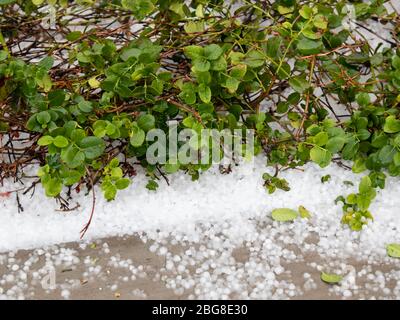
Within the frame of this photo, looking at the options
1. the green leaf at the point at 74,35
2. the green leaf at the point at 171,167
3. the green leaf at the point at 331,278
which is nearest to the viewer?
the green leaf at the point at 331,278

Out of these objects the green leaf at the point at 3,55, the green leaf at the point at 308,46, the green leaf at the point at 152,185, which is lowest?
the green leaf at the point at 152,185

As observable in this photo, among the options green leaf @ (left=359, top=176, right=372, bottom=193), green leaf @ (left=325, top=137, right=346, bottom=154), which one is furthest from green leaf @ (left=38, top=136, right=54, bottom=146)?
green leaf @ (left=359, top=176, right=372, bottom=193)

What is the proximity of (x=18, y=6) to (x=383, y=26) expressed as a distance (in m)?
1.28

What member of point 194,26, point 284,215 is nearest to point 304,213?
point 284,215

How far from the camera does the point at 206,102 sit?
1.86 meters

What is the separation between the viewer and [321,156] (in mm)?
1886

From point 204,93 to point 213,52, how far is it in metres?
0.12

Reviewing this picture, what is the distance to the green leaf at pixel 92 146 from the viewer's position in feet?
5.92

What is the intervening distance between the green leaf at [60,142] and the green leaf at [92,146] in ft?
0.14

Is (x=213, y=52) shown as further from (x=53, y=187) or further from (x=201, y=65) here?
(x=53, y=187)

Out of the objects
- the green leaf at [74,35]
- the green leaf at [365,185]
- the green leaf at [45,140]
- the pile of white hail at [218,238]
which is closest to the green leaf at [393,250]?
the pile of white hail at [218,238]

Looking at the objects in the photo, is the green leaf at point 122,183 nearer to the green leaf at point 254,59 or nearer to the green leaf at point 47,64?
the green leaf at point 47,64

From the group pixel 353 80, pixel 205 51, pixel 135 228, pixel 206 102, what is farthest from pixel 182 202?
pixel 353 80

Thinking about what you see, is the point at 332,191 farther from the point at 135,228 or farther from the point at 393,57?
the point at 135,228
